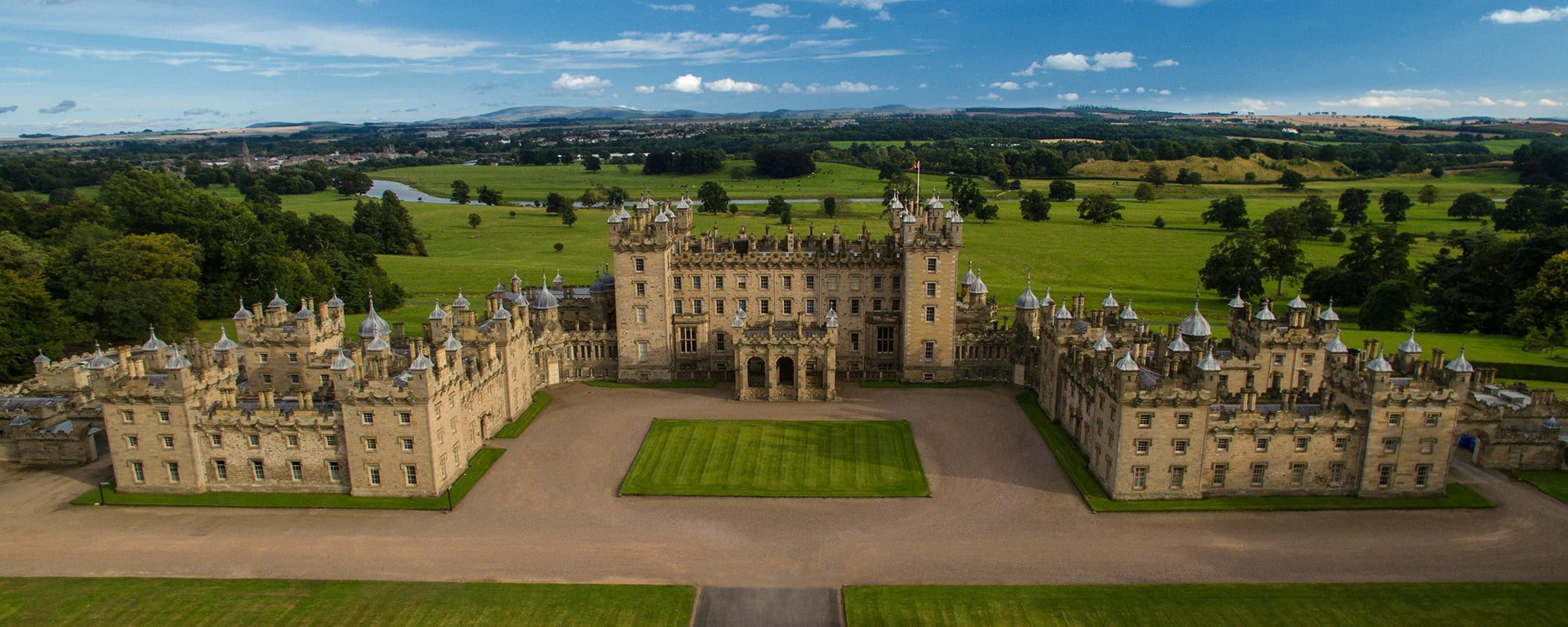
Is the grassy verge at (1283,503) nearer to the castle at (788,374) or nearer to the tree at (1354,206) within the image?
the castle at (788,374)

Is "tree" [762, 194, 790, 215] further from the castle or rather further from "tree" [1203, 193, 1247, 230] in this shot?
the castle

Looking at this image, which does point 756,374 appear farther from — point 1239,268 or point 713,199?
point 713,199

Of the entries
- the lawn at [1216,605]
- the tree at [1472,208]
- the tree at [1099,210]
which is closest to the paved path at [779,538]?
the lawn at [1216,605]

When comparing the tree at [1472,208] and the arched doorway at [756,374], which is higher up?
the tree at [1472,208]

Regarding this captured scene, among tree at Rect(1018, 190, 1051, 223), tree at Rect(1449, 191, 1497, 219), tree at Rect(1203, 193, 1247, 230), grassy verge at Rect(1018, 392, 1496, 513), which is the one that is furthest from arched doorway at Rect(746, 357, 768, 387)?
tree at Rect(1449, 191, 1497, 219)

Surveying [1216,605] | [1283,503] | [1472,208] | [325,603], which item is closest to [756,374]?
[325,603]
